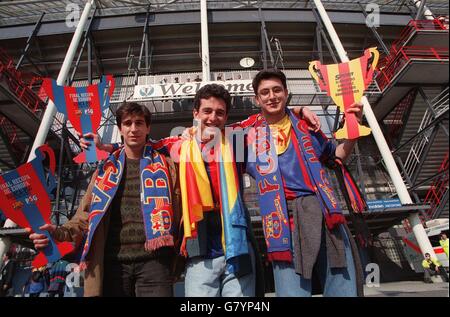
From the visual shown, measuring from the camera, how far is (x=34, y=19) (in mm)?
12242

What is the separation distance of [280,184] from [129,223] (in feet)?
3.71

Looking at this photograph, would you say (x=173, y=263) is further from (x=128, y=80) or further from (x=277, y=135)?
(x=128, y=80)

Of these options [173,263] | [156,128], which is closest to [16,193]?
[173,263]

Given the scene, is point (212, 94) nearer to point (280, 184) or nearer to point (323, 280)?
point (280, 184)

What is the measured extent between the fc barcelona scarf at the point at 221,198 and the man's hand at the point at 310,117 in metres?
0.65

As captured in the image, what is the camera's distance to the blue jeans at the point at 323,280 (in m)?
1.69

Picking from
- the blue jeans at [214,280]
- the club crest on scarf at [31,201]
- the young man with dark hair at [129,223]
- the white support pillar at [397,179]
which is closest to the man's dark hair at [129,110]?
the young man with dark hair at [129,223]

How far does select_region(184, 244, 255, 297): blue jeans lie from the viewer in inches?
66.6

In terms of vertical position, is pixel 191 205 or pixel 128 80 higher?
pixel 128 80

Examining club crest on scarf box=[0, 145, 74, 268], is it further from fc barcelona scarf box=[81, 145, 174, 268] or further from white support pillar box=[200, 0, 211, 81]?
white support pillar box=[200, 0, 211, 81]

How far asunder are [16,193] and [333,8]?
14.2 m

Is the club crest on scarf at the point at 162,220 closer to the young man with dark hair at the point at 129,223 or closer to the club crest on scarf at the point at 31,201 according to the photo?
the young man with dark hair at the point at 129,223

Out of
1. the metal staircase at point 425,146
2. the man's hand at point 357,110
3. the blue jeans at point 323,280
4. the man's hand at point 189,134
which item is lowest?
the blue jeans at point 323,280
